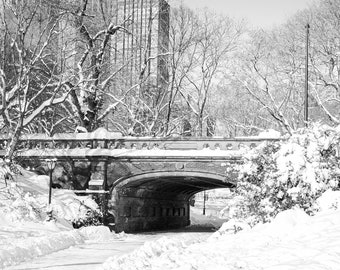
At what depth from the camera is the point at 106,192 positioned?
24578mm

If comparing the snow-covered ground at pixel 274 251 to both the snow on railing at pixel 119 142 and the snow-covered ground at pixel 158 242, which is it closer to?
the snow-covered ground at pixel 158 242

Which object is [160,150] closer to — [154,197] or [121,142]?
[121,142]

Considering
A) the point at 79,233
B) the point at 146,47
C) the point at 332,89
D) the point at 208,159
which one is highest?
the point at 146,47

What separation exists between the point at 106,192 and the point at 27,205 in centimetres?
555

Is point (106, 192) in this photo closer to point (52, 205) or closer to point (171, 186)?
point (52, 205)

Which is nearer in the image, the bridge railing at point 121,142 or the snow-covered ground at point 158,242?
the snow-covered ground at point 158,242

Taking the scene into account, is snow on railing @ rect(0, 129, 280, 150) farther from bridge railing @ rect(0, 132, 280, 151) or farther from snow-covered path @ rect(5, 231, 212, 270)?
snow-covered path @ rect(5, 231, 212, 270)

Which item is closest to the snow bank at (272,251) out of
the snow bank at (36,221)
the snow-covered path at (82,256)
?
the snow-covered path at (82,256)

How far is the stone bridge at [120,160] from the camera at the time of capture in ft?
78.2

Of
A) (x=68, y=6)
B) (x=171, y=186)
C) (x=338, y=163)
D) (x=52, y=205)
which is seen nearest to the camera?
(x=338, y=163)

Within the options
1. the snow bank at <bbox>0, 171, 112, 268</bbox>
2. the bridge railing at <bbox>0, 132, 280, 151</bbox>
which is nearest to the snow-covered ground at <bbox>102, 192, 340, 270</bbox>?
the snow bank at <bbox>0, 171, 112, 268</bbox>

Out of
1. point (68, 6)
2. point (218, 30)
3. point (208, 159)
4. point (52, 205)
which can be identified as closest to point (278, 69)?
point (218, 30)

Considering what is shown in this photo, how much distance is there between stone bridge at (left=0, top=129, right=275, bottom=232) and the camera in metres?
23.8

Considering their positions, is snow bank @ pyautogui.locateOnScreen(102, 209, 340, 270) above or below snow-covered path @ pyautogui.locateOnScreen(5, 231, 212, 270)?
above
